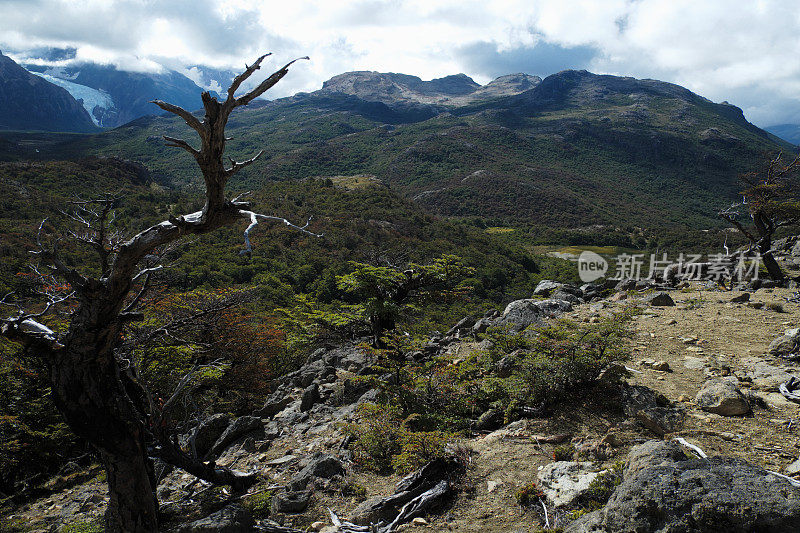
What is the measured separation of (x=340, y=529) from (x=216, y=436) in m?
5.16

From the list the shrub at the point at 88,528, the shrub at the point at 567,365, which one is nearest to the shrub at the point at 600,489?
the shrub at the point at 567,365

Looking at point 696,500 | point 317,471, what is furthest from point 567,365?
point 317,471

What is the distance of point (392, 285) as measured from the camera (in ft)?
29.7

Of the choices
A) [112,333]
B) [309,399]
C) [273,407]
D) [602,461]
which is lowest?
[273,407]

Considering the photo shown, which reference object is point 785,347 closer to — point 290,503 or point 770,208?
point 290,503

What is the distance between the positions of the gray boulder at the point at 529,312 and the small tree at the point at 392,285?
1.89 metres

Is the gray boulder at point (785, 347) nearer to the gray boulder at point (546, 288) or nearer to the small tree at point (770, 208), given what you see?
the gray boulder at point (546, 288)

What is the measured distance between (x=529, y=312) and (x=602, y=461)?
6482 millimetres

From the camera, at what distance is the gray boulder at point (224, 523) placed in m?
3.81

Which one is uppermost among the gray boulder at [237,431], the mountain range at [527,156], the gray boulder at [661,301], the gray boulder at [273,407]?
the mountain range at [527,156]

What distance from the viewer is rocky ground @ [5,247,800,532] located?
2.65 m

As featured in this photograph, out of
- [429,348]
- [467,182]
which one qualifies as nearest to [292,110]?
[467,182]

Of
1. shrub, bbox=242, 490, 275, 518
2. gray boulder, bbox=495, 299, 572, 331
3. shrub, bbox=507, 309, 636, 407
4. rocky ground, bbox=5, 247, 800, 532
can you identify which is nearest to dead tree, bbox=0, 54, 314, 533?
rocky ground, bbox=5, 247, 800, 532

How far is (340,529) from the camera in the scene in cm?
390
